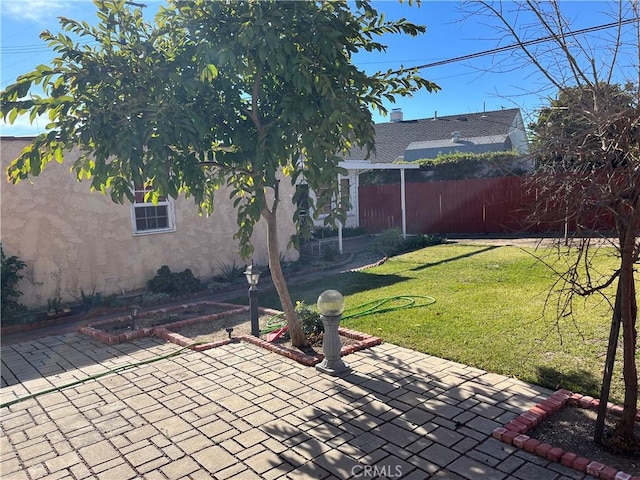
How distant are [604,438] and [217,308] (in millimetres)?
6221

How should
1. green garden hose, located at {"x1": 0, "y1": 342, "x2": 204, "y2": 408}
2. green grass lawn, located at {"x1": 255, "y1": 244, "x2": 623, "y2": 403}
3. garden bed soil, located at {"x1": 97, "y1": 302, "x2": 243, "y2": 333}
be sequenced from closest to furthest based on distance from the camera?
green garden hose, located at {"x1": 0, "y1": 342, "x2": 204, "y2": 408} → green grass lawn, located at {"x1": 255, "y1": 244, "x2": 623, "y2": 403} → garden bed soil, located at {"x1": 97, "y1": 302, "x2": 243, "y2": 333}

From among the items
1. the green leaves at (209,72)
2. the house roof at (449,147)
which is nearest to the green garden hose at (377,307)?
the green leaves at (209,72)

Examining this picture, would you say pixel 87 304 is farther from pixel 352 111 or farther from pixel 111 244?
pixel 352 111

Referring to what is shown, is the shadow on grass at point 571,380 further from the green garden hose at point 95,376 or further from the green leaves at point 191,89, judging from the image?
the green garden hose at point 95,376

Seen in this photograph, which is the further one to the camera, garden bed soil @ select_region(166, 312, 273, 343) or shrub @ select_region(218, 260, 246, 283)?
shrub @ select_region(218, 260, 246, 283)

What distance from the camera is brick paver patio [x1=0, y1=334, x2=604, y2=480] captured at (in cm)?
311

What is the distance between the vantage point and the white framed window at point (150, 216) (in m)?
9.23

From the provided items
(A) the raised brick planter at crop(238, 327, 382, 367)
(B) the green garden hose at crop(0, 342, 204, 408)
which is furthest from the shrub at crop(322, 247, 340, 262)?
(B) the green garden hose at crop(0, 342, 204, 408)

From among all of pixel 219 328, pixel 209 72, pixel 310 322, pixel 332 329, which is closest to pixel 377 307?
pixel 310 322

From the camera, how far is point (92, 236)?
8.61 metres

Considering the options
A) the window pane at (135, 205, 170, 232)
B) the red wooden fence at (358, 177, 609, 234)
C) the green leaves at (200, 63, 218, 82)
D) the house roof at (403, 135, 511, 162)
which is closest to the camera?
the green leaves at (200, 63, 218, 82)

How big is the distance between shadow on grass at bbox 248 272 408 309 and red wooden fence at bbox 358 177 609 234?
23.9 feet

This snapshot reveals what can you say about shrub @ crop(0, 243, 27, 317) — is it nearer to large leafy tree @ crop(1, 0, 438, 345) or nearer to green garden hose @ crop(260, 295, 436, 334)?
large leafy tree @ crop(1, 0, 438, 345)

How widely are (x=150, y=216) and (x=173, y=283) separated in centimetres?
157
